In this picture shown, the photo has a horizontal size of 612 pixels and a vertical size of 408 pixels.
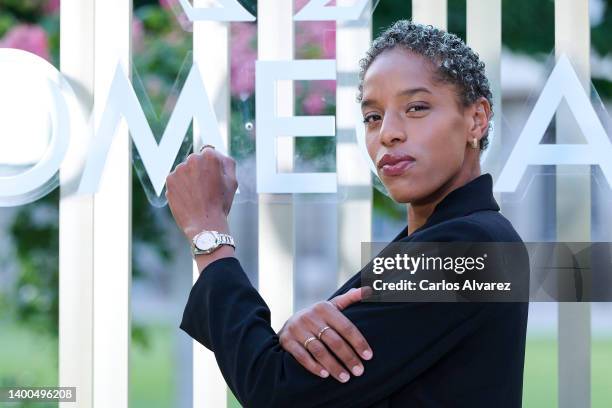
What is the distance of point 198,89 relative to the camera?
2.04m

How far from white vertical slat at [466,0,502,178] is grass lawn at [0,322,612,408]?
1.67 ft

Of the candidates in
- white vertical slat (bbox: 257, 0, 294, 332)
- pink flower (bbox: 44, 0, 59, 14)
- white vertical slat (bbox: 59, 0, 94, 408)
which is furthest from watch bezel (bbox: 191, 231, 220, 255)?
pink flower (bbox: 44, 0, 59, 14)

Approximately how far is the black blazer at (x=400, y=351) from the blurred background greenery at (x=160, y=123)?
920mm

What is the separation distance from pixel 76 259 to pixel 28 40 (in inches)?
21.7

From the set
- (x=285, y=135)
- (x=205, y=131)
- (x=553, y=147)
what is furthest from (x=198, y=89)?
(x=553, y=147)

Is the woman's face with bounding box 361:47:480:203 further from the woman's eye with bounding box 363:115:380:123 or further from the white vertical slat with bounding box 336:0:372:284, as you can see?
the white vertical slat with bounding box 336:0:372:284

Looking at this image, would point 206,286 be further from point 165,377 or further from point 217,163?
point 165,377

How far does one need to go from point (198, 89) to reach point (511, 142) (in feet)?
2.39

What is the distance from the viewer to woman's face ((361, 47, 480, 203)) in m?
1.21

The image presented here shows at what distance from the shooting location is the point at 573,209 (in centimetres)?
203

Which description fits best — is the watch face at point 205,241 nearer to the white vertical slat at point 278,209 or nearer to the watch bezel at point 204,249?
the watch bezel at point 204,249

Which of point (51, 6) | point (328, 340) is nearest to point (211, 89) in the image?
point (51, 6)

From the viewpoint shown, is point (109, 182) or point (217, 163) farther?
point (109, 182)

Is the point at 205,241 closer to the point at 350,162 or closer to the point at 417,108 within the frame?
the point at 417,108
